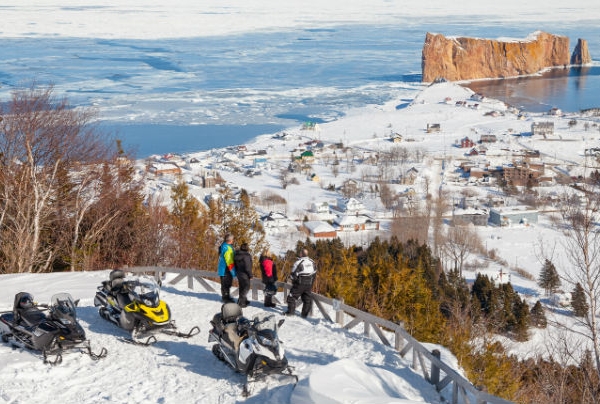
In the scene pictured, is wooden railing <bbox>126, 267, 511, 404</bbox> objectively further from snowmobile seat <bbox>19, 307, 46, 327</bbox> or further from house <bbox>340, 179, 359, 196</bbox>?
house <bbox>340, 179, 359, 196</bbox>

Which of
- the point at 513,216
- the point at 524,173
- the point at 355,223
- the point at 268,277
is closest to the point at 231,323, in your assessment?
the point at 268,277

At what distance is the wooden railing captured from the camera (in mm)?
7176

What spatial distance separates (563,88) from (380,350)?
104 meters

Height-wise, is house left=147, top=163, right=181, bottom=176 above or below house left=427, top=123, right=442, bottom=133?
above

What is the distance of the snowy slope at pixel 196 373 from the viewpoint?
709cm

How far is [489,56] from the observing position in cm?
12256

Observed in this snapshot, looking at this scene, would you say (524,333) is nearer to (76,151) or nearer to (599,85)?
(76,151)

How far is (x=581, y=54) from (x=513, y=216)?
334ft

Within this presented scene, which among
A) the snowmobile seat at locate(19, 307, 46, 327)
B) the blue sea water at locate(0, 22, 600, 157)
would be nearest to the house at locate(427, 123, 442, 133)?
the blue sea water at locate(0, 22, 600, 157)

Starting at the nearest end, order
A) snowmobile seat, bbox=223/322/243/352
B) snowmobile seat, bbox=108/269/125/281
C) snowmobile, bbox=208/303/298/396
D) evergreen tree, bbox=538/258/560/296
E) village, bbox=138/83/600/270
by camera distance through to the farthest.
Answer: snowmobile, bbox=208/303/298/396 → snowmobile seat, bbox=223/322/243/352 → snowmobile seat, bbox=108/269/125/281 → evergreen tree, bbox=538/258/560/296 → village, bbox=138/83/600/270

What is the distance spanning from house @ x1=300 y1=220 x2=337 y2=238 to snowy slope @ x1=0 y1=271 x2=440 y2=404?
2783 centimetres

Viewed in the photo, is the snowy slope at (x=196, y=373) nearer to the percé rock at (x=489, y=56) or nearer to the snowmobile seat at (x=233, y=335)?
the snowmobile seat at (x=233, y=335)

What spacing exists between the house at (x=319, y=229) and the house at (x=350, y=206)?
2855 mm

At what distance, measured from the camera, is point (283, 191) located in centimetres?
4809
